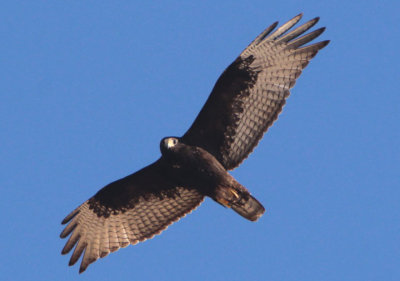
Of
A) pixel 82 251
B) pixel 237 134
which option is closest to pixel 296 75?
pixel 237 134

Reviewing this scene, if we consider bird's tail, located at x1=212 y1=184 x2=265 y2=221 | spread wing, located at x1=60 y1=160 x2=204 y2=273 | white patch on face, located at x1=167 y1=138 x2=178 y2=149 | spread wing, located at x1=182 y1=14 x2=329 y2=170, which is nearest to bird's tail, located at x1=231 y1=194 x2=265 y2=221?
bird's tail, located at x1=212 y1=184 x2=265 y2=221

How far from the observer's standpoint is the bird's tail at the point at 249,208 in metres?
12.4

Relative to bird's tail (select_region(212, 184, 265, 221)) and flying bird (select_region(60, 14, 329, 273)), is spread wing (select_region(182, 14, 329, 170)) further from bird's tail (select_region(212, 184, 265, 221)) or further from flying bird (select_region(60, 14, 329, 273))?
bird's tail (select_region(212, 184, 265, 221))

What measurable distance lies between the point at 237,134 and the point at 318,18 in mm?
2226

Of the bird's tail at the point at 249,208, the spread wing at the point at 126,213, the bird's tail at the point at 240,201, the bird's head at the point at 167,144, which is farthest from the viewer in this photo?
the spread wing at the point at 126,213

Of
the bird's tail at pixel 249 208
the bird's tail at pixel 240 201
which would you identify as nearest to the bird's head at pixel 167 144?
the bird's tail at pixel 240 201

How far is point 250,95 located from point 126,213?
9.64 feet

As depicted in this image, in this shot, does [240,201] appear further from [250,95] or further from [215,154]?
[250,95]

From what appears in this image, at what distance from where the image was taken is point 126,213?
43.9 ft

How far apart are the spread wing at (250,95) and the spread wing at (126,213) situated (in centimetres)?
98

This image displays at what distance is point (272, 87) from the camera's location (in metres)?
12.5

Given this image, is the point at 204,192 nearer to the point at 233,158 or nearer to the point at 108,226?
the point at 233,158

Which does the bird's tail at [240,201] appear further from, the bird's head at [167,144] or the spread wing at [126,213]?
the bird's head at [167,144]

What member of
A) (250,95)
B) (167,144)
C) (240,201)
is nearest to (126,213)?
(167,144)
